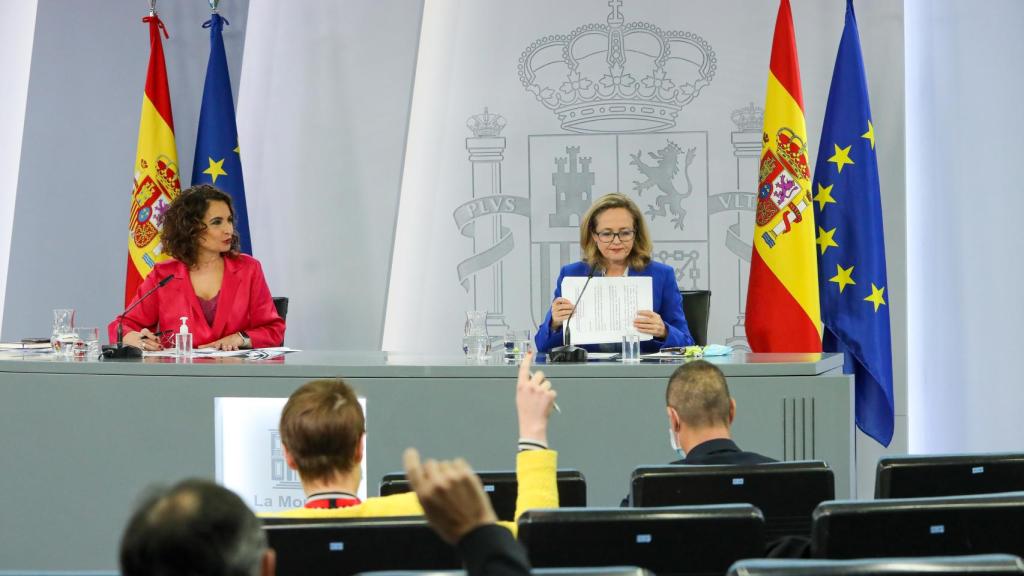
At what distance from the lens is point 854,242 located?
4.84 meters

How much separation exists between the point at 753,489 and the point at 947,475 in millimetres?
429

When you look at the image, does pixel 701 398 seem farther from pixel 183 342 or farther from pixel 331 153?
pixel 331 153

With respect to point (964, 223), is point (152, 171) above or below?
above

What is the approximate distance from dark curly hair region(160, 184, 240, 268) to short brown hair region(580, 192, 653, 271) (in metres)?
1.44

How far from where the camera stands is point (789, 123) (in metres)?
4.87

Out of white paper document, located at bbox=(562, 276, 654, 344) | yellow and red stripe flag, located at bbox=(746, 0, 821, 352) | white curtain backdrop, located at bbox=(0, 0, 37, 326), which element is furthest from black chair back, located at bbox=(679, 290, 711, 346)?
white curtain backdrop, located at bbox=(0, 0, 37, 326)

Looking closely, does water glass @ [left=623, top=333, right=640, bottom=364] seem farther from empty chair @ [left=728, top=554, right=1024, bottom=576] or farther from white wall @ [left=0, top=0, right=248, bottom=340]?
white wall @ [left=0, top=0, right=248, bottom=340]

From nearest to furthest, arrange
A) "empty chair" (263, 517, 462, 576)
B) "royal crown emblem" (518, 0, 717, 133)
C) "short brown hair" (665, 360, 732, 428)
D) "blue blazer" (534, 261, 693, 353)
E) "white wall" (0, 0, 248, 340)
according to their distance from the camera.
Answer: "empty chair" (263, 517, 462, 576) < "short brown hair" (665, 360, 732, 428) < "blue blazer" (534, 261, 693, 353) < "royal crown emblem" (518, 0, 717, 133) < "white wall" (0, 0, 248, 340)

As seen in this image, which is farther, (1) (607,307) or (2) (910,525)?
(1) (607,307)

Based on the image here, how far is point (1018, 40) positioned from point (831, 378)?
2.63m

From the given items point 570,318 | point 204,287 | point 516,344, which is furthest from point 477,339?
point 204,287

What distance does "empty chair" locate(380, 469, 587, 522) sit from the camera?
219cm

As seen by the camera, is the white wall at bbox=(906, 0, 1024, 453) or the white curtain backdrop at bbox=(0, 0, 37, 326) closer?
the white wall at bbox=(906, 0, 1024, 453)

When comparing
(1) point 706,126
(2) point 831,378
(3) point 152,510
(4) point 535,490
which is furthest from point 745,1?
(3) point 152,510
